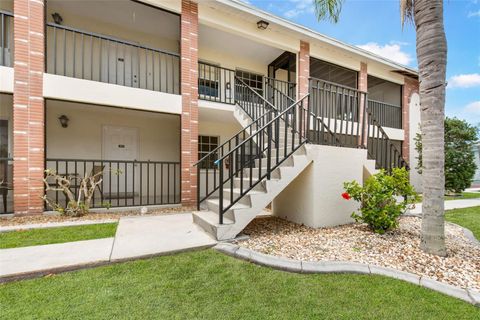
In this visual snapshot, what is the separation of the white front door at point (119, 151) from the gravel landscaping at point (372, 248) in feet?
19.6

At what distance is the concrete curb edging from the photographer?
7.43 ft

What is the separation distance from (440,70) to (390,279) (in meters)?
2.80

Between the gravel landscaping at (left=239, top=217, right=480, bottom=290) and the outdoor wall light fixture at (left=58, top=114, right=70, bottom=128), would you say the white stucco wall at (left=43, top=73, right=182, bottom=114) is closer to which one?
the outdoor wall light fixture at (left=58, top=114, right=70, bottom=128)

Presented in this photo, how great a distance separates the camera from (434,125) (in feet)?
10.3

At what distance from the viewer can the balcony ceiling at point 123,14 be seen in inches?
269

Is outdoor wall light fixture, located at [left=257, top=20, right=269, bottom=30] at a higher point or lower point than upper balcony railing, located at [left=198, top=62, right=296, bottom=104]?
higher

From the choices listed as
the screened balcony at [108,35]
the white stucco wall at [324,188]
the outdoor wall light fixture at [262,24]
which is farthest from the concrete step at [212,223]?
the outdoor wall light fixture at [262,24]

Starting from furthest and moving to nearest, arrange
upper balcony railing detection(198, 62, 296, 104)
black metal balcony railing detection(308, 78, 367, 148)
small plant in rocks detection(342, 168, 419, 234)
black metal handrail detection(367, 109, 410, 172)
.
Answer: upper balcony railing detection(198, 62, 296, 104), black metal handrail detection(367, 109, 410, 172), black metal balcony railing detection(308, 78, 367, 148), small plant in rocks detection(342, 168, 419, 234)

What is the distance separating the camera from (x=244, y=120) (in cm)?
757

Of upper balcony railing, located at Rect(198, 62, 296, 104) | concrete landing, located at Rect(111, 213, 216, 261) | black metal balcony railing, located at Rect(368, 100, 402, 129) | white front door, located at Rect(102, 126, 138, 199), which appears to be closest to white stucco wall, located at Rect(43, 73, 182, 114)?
upper balcony railing, located at Rect(198, 62, 296, 104)

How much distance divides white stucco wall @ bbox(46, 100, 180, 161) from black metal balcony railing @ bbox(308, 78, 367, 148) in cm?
528

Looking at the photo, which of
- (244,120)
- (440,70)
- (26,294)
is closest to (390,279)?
(440,70)

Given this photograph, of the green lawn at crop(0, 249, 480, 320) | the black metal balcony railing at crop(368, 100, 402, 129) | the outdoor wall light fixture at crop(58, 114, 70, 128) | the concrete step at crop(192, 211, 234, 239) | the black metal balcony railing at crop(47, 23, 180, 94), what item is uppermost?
the black metal balcony railing at crop(47, 23, 180, 94)

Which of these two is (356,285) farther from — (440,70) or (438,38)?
(438,38)
